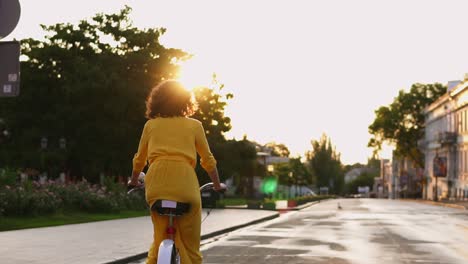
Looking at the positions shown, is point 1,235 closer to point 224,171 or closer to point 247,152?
point 224,171

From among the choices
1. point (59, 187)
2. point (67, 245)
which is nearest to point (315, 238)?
point (67, 245)

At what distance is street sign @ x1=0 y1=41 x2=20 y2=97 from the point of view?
780 cm

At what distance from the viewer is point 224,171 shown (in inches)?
2267

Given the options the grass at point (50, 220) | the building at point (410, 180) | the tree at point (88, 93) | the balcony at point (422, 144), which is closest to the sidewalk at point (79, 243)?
the grass at point (50, 220)

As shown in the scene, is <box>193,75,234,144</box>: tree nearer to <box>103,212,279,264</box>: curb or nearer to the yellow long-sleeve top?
<box>103,212,279,264</box>: curb

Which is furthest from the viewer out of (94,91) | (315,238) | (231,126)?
(231,126)

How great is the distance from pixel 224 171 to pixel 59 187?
27462 mm

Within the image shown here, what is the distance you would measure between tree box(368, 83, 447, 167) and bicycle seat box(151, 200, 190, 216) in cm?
11296

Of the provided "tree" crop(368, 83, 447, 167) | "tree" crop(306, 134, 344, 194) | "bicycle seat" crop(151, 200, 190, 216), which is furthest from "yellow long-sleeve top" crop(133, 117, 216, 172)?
"tree" crop(306, 134, 344, 194)

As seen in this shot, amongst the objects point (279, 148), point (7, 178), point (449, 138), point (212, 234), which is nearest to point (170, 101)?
point (212, 234)

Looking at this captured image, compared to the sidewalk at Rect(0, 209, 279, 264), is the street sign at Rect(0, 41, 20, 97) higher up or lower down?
higher up

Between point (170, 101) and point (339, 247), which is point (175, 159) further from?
point (339, 247)

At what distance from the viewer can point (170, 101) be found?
6.54 meters

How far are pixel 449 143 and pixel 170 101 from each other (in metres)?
91.7
